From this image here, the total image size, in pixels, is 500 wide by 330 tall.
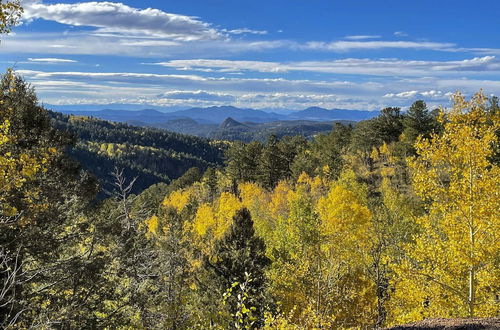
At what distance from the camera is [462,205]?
14.1m

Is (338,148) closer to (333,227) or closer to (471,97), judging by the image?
(333,227)

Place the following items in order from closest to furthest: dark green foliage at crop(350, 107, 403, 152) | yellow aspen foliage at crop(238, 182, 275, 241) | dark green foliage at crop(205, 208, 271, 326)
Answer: dark green foliage at crop(205, 208, 271, 326) < yellow aspen foliage at crop(238, 182, 275, 241) < dark green foliage at crop(350, 107, 403, 152)

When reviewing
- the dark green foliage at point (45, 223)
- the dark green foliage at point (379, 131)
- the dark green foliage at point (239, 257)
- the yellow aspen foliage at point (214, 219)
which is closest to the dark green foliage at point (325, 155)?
the dark green foliage at point (379, 131)

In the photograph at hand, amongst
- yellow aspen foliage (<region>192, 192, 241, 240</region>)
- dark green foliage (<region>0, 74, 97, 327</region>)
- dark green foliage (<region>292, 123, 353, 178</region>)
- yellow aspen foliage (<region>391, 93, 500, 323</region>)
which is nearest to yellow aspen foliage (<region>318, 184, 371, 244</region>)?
yellow aspen foliage (<region>391, 93, 500, 323</region>)

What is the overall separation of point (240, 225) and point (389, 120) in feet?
211

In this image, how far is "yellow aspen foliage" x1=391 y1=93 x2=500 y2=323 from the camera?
45.0 ft

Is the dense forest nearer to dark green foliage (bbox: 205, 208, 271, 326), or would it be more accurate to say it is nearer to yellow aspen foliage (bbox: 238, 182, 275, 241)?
dark green foliage (bbox: 205, 208, 271, 326)

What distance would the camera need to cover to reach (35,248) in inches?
530

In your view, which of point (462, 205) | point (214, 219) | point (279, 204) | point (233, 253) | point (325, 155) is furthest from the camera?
point (325, 155)

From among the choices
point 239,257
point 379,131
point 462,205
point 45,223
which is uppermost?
point 379,131

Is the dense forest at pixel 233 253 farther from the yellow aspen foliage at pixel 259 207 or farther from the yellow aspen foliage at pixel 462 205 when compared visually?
the yellow aspen foliage at pixel 259 207

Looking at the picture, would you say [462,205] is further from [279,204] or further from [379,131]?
[379,131]

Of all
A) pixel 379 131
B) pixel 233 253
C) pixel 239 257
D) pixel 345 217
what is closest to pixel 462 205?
pixel 239 257

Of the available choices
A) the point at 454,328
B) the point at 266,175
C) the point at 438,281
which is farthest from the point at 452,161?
the point at 266,175
